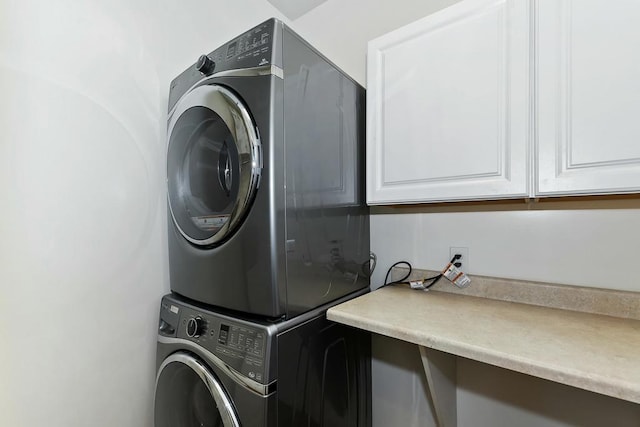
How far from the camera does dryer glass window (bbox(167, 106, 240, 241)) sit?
1.03 metres

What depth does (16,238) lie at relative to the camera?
0.95 m

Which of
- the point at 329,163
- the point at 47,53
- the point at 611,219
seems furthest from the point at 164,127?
the point at 611,219

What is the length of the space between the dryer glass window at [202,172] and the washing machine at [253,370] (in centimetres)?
34

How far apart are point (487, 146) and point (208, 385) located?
1228mm

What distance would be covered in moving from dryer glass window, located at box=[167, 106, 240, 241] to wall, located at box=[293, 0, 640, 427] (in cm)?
85

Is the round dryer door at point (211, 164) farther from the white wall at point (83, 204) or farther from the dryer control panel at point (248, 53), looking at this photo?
the white wall at point (83, 204)

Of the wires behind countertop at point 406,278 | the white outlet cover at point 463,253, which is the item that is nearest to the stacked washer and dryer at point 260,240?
the wires behind countertop at point 406,278

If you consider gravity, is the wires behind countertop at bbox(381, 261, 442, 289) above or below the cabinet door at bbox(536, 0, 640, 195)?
below

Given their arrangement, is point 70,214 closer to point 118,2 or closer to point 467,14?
point 118,2

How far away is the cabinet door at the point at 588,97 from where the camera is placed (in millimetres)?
780

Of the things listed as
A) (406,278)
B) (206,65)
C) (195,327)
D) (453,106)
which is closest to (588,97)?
(453,106)

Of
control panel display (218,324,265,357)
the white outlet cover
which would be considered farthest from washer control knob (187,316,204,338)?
the white outlet cover

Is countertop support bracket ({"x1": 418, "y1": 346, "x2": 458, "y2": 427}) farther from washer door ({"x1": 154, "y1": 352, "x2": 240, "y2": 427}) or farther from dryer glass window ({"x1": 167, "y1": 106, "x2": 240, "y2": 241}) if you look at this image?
dryer glass window ({"x1": 167, "y1": 106, "x2": 240, "y2": 241})

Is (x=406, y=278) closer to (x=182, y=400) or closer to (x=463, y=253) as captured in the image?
(x=463, y=253)
